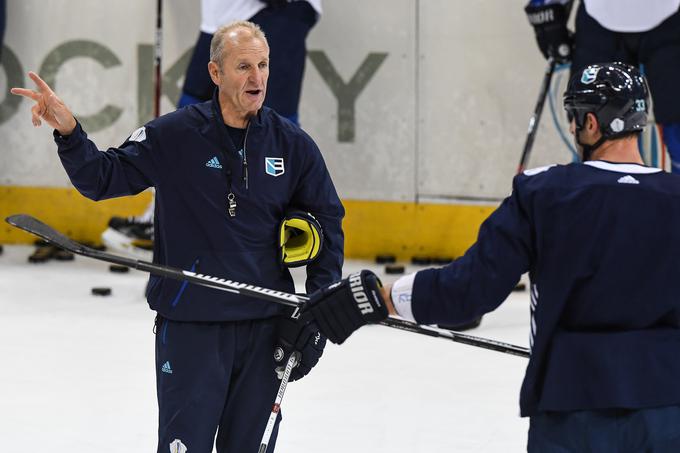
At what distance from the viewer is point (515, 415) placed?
402 cm

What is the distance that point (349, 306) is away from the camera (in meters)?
2.34

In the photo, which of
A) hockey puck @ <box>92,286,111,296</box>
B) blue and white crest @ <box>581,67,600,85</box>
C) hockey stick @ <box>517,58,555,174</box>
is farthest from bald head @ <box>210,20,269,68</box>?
hockey puck @ <box>92,286,111,296</box>

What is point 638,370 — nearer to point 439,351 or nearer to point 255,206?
point 255,206

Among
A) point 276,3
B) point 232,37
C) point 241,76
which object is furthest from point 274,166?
point 276,3

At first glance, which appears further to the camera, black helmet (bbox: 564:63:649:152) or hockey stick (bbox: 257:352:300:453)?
hockey stick (bbox: 257:352:300:453)

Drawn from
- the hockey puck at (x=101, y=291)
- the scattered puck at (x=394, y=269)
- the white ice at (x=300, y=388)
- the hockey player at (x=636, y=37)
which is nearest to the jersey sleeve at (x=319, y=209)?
the white ice at (x=300, y=388)

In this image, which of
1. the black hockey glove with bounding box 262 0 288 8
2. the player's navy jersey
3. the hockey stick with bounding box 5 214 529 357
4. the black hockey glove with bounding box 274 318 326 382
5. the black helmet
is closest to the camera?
the player's navy jersey

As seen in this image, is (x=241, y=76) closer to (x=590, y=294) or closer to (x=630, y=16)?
(x=590, y=294)

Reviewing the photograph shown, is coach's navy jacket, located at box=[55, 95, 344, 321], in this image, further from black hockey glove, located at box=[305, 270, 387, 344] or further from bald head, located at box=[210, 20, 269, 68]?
black hockey glove, located at box=[305, 270, 387, 344]

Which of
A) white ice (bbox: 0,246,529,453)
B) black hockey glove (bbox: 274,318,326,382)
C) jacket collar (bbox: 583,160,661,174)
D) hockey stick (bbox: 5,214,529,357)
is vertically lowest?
white ice (bbox: 0,246,529,453)

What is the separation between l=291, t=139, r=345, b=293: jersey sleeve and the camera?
2867 millimetres

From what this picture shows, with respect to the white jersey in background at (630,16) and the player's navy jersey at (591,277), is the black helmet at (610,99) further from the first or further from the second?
the white jersey in background at (630,16)

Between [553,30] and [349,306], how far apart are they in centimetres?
311

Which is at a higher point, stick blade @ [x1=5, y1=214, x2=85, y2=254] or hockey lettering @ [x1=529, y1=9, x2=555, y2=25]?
hockey lettering @ [x1=529, y1=9, x2=555, y2=25]
